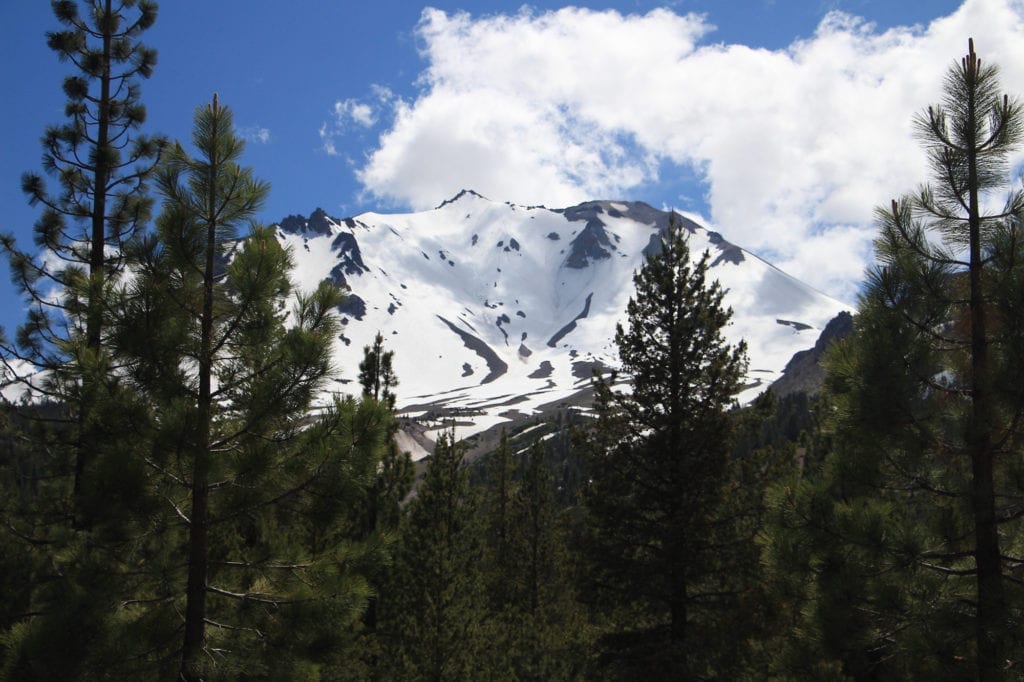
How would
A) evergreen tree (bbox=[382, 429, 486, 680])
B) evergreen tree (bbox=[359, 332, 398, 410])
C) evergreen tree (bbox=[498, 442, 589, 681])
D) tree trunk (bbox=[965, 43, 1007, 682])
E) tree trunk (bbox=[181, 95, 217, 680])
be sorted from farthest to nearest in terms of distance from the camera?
evergreen tree (bbox=[359, 332, 398, 410]), evergreen tree (bbox=[498, 442, 589, 681]), evergreen tree (bbox=[382, 429, 486, 680]), tree trunk (bbox=[181, 95, 217, 680]), tree trunk (bbox=[965, 43, 1007, 682])

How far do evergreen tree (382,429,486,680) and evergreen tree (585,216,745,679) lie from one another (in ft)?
17.3

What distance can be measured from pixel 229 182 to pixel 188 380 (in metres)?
2.18

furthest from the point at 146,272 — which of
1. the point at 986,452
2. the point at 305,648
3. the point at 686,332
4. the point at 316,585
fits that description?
the point at 686,332

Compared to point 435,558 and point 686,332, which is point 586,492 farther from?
point 435,558

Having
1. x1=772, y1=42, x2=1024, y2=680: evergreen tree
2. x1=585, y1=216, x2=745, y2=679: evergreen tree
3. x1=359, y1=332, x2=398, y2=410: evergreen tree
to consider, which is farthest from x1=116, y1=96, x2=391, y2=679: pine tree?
x1=359, y1=332, x2=398, y2=410: evergreen tree

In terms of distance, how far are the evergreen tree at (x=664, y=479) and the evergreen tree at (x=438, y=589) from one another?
17.3ft

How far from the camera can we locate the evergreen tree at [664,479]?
38.8 feet

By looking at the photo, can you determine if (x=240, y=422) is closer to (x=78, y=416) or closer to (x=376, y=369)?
(x=78, y=416)

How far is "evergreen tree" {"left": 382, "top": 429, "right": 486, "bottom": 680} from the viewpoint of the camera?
54.6 feet

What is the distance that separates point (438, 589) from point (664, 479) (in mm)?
7869

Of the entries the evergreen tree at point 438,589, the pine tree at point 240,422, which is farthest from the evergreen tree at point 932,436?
the evergreen tree at point 438,589

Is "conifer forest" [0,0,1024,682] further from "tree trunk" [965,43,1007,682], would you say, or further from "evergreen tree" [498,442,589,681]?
"evergreen tree" [498,442,589,681]

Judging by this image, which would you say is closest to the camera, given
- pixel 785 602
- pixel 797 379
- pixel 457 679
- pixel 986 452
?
pixel 986 452

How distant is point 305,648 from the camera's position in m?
6.79
